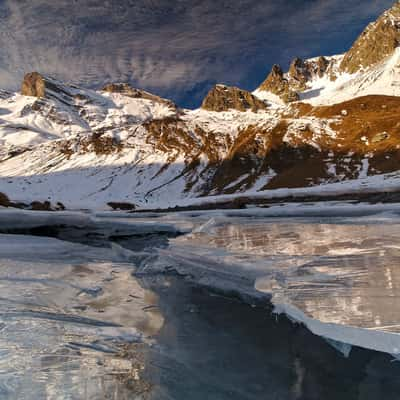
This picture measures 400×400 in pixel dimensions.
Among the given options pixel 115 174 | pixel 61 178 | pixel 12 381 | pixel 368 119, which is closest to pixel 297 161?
pixel 368 119

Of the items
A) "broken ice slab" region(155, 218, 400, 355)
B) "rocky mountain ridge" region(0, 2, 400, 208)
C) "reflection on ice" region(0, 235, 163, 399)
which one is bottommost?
"reflection on ice" region(0, 235, 163, 399)

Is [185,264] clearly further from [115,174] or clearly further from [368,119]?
[115,174]

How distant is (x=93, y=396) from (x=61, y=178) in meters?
133

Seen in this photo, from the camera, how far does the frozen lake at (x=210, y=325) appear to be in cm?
272

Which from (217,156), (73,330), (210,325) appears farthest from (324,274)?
(217,156)

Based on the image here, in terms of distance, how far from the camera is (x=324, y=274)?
4961mm

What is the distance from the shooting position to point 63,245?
32.4ft

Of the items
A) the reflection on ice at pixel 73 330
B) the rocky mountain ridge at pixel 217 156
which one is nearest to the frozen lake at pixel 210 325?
the reflection on ice at pixel 73 330

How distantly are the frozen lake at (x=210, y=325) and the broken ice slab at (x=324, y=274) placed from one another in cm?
2

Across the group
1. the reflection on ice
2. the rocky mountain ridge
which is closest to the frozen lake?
the reflection on ice

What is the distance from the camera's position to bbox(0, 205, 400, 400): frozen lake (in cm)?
272

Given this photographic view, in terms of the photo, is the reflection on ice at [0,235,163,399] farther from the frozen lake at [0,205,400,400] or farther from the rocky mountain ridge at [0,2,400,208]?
the rocky mountain ridge at [0,2,400,208]

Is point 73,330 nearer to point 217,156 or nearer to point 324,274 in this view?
point 324,274

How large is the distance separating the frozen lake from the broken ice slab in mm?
19
